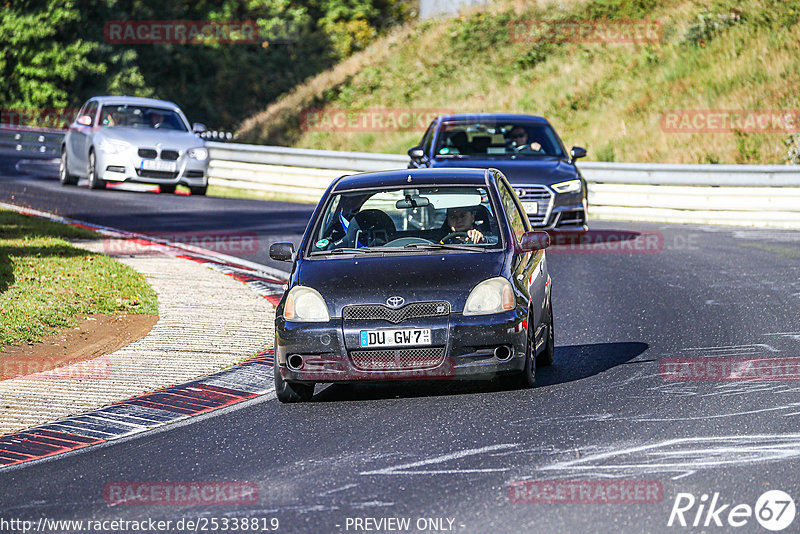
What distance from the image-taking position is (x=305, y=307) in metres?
9.02

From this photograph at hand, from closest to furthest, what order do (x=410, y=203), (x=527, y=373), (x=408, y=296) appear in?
(x=408, y=296)
(x=527, y=373)
(x=410, y=203)

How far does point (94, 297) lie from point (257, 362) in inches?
138

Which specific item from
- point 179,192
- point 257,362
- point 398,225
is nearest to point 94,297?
point 257,362

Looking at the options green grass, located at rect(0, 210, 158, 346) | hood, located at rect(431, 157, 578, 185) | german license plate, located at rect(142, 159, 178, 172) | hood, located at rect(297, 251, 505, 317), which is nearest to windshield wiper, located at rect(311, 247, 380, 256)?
hood, located at rect(297, 251, 505, 317)

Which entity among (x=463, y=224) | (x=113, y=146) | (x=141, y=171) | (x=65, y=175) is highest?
(x=463, y=224)

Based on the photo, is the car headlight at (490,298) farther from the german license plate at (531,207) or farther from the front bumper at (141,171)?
the front bumper at (141,171)

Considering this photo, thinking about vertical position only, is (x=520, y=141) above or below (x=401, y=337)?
above

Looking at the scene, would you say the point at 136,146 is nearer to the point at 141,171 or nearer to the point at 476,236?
the point at 141,171

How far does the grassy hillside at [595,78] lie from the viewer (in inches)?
1144

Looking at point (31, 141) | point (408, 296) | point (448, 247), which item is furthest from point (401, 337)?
point (31, 141)

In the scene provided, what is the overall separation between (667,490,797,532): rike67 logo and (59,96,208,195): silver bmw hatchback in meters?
19.9

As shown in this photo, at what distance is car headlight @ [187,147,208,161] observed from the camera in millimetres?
25516

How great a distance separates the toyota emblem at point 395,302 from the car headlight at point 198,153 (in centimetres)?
1725

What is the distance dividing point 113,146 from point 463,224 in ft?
53.9
